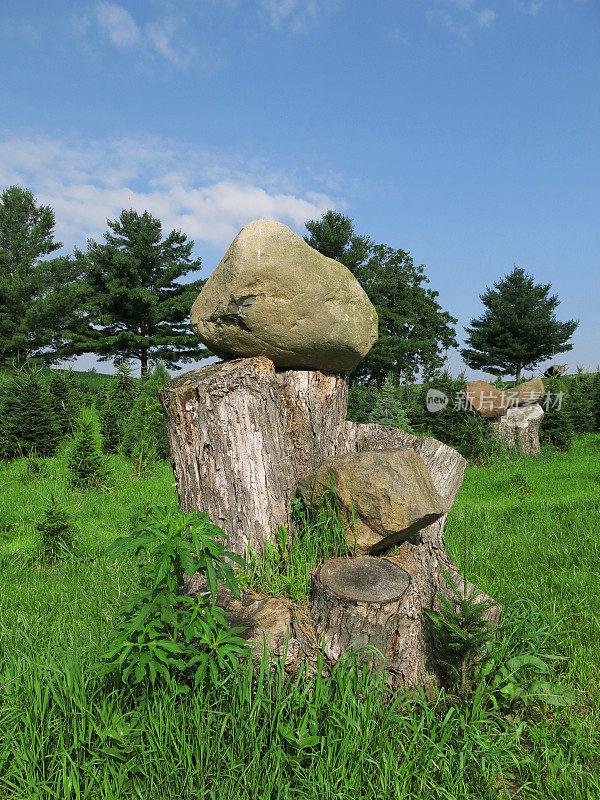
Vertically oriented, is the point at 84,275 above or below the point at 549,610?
above

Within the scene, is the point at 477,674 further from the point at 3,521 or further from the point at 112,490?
the point at 112,490

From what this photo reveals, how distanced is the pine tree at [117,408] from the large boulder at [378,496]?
9815 mm

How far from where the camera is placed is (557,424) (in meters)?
13.9

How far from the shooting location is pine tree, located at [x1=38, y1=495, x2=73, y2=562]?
5.29 meters

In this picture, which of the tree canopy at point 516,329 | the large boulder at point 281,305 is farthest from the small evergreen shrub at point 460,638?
the tree canopy at point 516,329

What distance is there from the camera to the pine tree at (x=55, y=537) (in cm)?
529

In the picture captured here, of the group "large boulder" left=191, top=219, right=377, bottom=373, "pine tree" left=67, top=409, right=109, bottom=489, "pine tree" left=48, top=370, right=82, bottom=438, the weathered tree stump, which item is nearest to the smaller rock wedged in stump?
the weathered tree stump

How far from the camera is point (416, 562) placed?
3471 millimetres

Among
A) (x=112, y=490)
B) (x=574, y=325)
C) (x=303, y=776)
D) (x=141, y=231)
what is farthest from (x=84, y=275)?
(x=574, y=325)

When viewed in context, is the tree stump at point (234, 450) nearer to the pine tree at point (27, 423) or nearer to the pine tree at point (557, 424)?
the pine tree at point (27, 423)

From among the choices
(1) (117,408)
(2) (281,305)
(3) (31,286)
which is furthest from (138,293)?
(2) (281,305)

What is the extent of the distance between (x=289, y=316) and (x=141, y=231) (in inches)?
1063

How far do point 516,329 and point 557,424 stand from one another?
25866mm

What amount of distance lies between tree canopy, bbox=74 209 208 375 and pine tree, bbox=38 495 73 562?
877 inches
